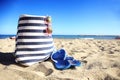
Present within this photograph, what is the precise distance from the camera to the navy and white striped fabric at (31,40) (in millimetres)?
2852

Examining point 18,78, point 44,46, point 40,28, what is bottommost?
point 18,78

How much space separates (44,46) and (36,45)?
0.15 meters

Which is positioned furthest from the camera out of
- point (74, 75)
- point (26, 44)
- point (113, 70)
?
point (26, 44)

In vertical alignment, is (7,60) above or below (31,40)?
below

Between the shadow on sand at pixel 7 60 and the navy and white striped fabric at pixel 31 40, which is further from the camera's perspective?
the shadow on sand at pixel 7 60

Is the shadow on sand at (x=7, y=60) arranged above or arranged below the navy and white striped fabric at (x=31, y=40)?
below

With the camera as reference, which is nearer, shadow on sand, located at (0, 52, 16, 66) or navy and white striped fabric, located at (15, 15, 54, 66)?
navy and white striped fabric, located at (15, 15, 54, 66)

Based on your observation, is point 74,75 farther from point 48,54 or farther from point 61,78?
point 48,54

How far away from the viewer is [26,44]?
9.37 ft

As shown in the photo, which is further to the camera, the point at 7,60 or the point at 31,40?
the point at 7,60

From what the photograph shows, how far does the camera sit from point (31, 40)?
9.45ft

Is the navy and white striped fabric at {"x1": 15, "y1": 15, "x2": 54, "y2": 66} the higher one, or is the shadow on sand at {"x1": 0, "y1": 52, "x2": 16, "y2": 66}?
the navy and white striped fabric at {"x1": 15, "y1": 15, "x2": 54, "y2": 66}

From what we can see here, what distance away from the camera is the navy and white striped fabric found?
112 inches

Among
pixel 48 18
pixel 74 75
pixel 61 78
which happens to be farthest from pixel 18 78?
pixel 48 18
